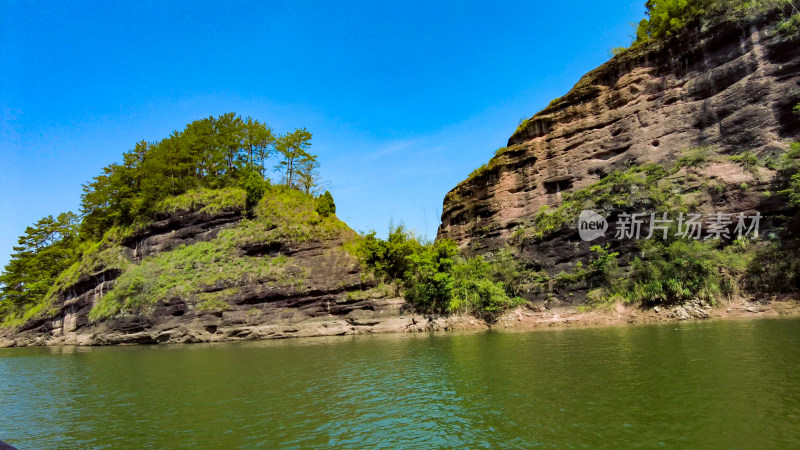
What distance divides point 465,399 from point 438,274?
2227 cm

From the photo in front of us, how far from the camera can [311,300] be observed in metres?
36.5

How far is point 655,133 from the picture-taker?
33.1 meters

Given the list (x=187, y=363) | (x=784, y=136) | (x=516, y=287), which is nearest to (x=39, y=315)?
(x=187, y=363)

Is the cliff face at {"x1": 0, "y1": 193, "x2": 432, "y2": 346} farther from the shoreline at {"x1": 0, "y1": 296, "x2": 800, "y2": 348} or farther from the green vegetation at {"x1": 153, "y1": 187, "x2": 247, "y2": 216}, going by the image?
the green vegetation at {"x1": 153, "y1": 187, "x2": 247, "y2": 216}

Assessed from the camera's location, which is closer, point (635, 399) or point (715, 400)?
point (715, 400)

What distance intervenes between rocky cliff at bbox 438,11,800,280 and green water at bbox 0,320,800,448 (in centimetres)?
1319

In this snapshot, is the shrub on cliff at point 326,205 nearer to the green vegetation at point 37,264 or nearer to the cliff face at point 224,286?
the cliff face at point 224,286

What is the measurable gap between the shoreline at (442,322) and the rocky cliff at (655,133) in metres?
5.02

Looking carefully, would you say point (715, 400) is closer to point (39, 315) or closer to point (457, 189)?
point (457, 189)

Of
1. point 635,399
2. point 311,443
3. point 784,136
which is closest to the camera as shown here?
point 311,443

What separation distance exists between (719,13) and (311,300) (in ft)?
136

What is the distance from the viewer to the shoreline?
23047mm

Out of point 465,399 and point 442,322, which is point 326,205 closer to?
point 442,322

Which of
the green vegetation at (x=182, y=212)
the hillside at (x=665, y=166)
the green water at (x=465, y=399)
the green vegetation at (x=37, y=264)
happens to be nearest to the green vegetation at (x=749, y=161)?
the hillside at (x=665, y=166)
